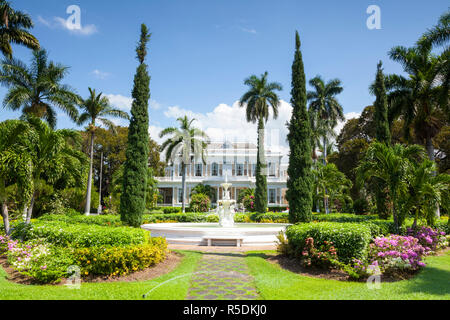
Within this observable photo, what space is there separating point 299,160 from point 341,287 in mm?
7184

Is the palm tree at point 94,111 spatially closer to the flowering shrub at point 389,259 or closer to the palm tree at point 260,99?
the palm tree at point 260,99

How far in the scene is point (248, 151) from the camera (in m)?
45.4

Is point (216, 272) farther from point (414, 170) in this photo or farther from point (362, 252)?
point (414, 170)

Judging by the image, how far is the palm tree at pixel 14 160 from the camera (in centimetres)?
957

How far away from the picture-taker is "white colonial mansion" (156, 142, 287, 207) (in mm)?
41375

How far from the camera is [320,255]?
7387 mm

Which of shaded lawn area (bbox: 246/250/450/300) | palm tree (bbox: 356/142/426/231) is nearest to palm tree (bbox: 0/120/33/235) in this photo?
shaded lawn area (bbox: 246/250/450/300)

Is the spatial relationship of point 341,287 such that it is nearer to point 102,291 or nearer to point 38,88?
point 102,291

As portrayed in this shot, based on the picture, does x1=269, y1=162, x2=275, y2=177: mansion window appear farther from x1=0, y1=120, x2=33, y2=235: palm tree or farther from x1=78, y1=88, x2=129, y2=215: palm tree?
x1=0, y1=120, x2=33, y2=235: palm tree

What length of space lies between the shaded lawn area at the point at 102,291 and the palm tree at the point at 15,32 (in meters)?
13.5

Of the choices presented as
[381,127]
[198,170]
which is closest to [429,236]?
[381,127]

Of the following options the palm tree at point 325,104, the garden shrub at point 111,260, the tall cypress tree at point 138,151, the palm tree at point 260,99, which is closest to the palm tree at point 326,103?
the palm tree at point 325,104

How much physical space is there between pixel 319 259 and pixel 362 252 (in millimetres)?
1091

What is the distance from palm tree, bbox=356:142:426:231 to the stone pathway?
6.01 m
